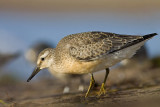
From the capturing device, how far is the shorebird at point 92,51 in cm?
704

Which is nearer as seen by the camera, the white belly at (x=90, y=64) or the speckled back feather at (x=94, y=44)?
the white belly at (x=90, y=64)

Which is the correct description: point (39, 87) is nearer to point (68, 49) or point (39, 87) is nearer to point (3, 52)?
point (3, 52)

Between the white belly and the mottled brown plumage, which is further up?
the mottled brown plumage

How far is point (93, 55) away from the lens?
23.2 feet

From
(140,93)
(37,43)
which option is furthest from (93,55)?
(37,43)

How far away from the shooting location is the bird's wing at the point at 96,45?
23.2ft

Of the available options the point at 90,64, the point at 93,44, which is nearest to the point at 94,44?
the point at 93,44

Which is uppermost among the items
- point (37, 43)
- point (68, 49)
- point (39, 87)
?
point (68, 49)

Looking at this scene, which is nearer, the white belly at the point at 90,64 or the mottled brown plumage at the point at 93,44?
the white belly at the point at 90,64

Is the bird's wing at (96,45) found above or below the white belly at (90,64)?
above

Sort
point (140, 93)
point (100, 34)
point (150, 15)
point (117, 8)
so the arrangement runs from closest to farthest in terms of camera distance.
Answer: point (140, 93)
point (100, 34)
point (150, 15)
point (117, 8)

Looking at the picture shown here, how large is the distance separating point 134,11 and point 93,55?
16.4 m

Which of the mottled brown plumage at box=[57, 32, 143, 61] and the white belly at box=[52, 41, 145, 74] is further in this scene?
the mottled brown plumage at box=[57, 32, 143, 61]

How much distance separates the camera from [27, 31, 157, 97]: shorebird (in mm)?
7035
